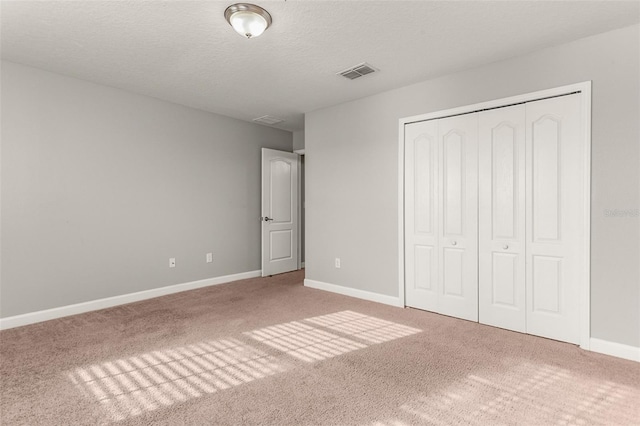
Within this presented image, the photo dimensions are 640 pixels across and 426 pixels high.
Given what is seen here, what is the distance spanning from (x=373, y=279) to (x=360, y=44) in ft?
8.40

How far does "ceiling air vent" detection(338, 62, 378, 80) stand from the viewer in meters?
3.24

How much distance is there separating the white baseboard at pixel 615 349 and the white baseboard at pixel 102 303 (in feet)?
14.0

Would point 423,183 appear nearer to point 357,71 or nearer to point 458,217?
point 458,217

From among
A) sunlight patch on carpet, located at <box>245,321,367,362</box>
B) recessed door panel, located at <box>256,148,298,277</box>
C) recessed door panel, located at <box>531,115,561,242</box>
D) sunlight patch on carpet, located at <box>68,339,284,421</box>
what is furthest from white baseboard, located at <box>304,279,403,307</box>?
sunlight patch on carpet, located at <box>68,339,284,421</box>

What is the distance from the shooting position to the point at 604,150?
2.59 meters

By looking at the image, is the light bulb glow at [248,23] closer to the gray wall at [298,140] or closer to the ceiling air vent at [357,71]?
the ceiling air vent at [357,71]

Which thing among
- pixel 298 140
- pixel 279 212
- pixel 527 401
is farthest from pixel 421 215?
pixel 298 140

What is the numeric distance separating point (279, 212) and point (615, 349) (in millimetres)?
4379

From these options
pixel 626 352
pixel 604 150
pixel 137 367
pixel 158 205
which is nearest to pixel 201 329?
pixel 137 367

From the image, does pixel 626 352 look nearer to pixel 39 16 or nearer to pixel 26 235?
pixel 39 16

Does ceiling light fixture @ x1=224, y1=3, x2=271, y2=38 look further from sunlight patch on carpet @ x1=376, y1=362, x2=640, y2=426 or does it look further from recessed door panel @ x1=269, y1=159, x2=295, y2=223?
recessed door panel @ x1=269, y1=159, x2=295, y2=223

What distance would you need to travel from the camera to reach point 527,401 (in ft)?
6.31

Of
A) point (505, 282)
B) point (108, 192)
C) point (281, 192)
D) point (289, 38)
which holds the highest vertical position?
point (289, 38)

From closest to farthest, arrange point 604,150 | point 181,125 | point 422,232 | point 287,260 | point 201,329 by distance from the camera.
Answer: point 604,150 → point 201,329 → point 422,232 → point 181,125 → point 287,260
